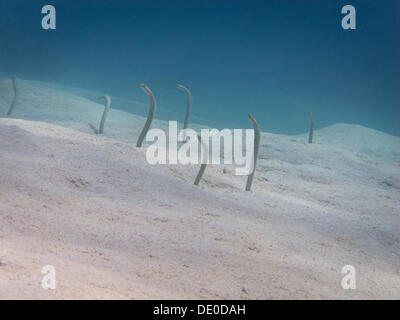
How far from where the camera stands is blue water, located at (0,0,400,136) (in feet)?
155

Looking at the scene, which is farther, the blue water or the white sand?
the blue water

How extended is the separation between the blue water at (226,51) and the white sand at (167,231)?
3174 cm

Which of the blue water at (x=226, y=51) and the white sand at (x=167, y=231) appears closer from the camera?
the white sand at (x=167, y=231)

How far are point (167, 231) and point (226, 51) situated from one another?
93.4m

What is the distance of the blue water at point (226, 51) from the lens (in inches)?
1864

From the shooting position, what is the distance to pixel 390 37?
203 feet

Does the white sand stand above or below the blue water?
below

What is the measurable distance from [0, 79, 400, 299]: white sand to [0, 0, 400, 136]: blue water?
31.7 metres

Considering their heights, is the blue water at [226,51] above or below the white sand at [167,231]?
above

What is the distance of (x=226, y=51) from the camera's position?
91875 mm
